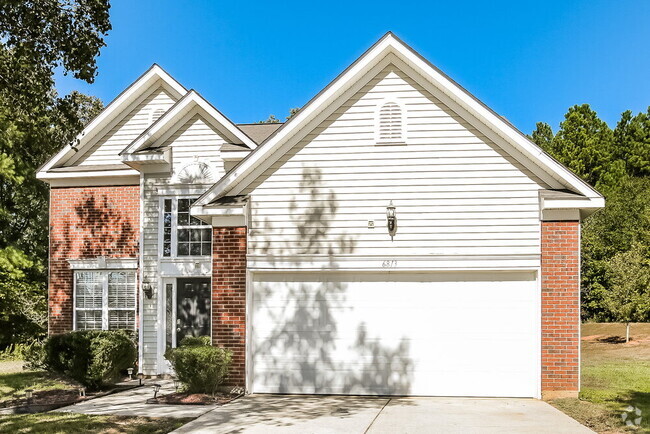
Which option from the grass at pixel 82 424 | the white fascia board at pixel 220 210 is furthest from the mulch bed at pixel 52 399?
the white fascia board at pixel 220 210

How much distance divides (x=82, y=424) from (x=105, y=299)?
7270 mm

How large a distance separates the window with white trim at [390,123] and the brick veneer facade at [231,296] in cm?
333

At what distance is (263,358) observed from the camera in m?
13.4

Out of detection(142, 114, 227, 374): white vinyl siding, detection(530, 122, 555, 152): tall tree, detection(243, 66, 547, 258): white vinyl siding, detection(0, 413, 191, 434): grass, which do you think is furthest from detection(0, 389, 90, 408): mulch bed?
detection(530, 122, 555, 152): tall tree

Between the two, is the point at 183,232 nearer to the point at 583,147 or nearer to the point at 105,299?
the point at 105,299

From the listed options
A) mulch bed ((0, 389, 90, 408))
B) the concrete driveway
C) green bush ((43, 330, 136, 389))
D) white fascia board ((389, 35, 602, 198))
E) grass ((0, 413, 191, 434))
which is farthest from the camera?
green bush ((43, 330, 136, 389))

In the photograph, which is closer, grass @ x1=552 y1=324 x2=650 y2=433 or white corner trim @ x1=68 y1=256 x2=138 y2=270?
grass @ x1=552 y1=324 x2=650 y2=433

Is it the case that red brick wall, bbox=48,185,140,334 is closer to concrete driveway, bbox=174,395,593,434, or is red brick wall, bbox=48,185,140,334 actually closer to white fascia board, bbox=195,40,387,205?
white fascia board, bbox=195,40,387,205

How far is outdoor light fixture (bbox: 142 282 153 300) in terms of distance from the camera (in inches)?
640

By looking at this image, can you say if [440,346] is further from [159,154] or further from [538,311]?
[159,154]

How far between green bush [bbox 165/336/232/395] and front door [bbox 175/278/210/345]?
10.2 feet

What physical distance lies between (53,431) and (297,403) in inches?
165

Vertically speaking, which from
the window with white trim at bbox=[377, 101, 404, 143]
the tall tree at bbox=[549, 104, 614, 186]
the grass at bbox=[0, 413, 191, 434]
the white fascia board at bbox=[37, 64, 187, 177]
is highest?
the tall tree at bbox=[549, 104, 614, 186]

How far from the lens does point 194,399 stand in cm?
1241
